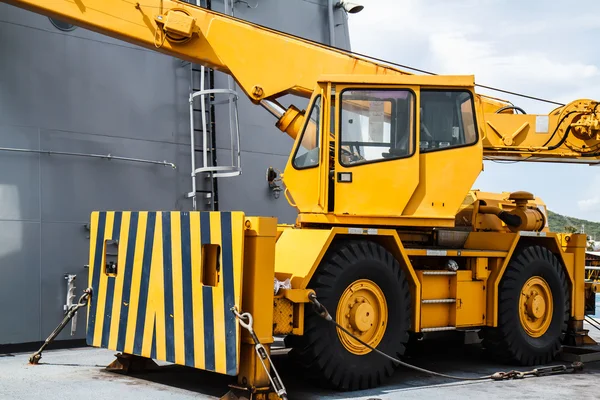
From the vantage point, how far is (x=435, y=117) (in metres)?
7.50

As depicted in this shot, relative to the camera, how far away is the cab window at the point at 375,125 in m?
7.12

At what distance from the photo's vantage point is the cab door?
278 inches

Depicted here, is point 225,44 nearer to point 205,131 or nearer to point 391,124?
point 205,131

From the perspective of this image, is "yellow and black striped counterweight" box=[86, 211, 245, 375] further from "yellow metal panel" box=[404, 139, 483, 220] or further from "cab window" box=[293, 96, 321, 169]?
"yellow metal panel" box=[404, 139, 483, 220]

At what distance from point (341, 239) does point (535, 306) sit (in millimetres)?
2871

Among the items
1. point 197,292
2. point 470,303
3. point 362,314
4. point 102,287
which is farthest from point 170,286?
point 470,303

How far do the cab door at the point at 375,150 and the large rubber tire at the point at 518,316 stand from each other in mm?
1945

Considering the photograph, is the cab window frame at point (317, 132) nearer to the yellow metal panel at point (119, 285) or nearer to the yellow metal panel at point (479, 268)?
the yellow metal panel at point (119, 285)

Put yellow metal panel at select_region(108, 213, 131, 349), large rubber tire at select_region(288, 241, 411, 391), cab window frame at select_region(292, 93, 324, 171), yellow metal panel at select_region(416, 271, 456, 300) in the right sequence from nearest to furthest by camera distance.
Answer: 1. large rubber tire at select_region(288, 241, 411, 391)
2. cab window frame at select_region(292, 93, 324, 171)
3. yellow metal panel at select_region(108, 213, 131, 349)
4. yellow metal panel at select_region(416, 271, 456, 300)

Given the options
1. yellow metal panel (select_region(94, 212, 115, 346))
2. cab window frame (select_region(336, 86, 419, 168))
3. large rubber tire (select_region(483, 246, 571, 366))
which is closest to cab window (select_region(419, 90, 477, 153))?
cab window frame (select_region(336, 86, 419, 168))

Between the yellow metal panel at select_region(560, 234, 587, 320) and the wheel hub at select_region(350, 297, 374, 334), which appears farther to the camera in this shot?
the yellow metal panel at select_region(560, 234, 587, 320)

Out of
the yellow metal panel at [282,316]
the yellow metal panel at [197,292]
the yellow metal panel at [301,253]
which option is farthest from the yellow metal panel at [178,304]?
the yellow metal panel at [301,253]

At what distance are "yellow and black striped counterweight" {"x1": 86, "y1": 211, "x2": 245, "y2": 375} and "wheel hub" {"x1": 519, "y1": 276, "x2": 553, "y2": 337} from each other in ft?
12.7

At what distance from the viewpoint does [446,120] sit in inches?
297
